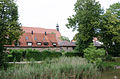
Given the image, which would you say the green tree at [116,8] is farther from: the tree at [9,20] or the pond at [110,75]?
the tree at [9,20]

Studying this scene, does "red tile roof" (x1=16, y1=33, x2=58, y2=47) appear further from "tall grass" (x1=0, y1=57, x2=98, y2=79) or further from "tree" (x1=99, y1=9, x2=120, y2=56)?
"tall grass" (x1=0, y1=57, x2=98, y2=79)

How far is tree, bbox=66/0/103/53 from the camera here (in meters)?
25.5

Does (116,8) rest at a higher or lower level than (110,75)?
higher

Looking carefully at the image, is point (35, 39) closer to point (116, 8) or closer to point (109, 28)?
point (109, 28)

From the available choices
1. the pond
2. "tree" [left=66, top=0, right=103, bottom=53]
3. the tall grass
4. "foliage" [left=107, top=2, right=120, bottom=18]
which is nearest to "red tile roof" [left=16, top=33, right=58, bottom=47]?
"tree" [left=66, top=0, right=103, bottom=53]

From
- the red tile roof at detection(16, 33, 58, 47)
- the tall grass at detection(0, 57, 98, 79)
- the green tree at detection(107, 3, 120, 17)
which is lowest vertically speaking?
the tall grass at detection(0, 57, 98, 79)

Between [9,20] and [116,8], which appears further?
[116,8]

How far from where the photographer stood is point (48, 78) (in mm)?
8023

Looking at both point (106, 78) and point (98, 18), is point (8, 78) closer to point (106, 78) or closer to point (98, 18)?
point (106, 78)

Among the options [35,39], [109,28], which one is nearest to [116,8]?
[109,28]

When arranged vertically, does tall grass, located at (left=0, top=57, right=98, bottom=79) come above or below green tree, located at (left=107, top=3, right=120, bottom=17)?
below

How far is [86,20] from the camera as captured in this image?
26.0 m

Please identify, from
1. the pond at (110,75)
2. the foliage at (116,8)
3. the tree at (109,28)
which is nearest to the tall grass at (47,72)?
the pond at (110,75)

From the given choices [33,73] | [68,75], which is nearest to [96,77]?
[68,75]
